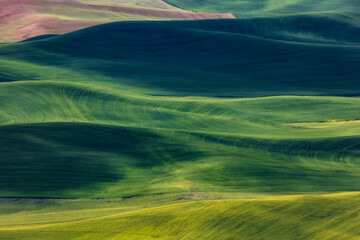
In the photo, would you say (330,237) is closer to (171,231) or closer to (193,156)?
(171,231)

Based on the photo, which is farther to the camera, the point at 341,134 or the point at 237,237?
the point at 341,134

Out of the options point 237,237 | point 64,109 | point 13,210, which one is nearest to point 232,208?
point 237,237

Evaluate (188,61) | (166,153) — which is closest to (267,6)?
(188,61)

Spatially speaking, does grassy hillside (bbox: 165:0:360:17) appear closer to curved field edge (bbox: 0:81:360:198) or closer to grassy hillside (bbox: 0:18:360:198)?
grassy hillside (bbox: 0:18:360:198)

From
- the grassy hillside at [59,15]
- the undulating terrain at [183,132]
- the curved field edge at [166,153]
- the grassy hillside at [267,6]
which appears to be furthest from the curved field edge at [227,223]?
the grassy hillside at [267,6]

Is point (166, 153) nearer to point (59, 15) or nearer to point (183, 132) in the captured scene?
point (183, 132)

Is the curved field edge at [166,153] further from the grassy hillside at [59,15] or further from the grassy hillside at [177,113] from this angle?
the grassy hillside at [59,15]

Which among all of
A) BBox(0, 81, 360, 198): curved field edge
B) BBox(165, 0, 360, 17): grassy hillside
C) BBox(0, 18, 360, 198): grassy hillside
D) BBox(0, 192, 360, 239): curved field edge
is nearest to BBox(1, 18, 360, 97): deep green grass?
BBox(0, 18, 360, 198): grassy hillside

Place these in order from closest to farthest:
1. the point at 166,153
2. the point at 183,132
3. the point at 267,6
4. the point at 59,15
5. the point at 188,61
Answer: the point at 166,153 → the point at 183,132 → the point at 188,61 → the point at 59,15 → the point at 267,6
